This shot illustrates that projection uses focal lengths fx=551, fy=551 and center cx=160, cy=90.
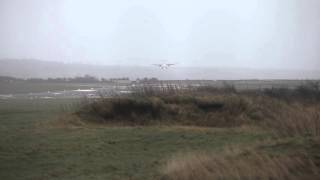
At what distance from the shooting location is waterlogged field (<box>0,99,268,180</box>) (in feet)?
51.9

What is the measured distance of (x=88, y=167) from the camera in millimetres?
16594

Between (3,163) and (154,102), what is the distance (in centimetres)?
1728

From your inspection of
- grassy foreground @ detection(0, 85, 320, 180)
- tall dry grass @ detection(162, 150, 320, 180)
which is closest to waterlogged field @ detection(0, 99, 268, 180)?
grassy foreground @ detection(0, 85, 320, 180)

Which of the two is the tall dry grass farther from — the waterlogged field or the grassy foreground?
the waterlogged field

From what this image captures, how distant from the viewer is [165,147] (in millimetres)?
20906

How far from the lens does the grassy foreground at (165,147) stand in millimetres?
11430

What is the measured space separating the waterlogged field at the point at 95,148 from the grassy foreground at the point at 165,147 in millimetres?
27

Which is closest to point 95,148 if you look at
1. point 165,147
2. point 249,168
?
point 165,147

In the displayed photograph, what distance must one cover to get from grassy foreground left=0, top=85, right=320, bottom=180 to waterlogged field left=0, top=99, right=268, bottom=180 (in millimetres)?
27

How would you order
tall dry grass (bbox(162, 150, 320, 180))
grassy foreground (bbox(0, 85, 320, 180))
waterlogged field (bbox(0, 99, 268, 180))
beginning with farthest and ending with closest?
waterlogged field (bbox(0, 99, 268, 180)) → grassy foreground (bbox(0, 85, 320, 180)) → tall dry grass (bbox(162, 150, 320, 180))

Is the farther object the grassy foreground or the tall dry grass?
the grassy foreground

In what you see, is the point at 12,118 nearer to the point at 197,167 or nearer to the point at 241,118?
the point at 241,118

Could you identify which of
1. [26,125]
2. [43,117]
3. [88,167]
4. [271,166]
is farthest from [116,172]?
[43,117]

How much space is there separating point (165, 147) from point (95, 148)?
8.69 feet
